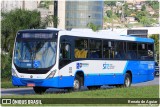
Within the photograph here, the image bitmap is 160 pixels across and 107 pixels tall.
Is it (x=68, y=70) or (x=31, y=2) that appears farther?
(x=31, y=2)

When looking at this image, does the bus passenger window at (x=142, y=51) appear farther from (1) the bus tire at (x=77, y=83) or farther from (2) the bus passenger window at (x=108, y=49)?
(1) the bus tire at (x=77, y=83)

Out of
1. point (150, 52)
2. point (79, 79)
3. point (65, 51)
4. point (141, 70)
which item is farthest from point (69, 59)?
point (150, 52)

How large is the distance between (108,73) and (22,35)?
5.81 metres

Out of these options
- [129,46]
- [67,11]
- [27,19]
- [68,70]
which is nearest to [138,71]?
[129,46]

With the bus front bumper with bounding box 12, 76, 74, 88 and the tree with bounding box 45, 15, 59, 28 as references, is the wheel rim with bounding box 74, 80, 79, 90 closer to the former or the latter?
the bus front bumper with bounding box 12, 76, 74, 88

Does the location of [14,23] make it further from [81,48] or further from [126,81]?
[81,48]

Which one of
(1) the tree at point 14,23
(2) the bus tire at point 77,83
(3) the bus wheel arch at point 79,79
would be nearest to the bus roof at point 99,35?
(3) the bus wheel arch at point 79,79

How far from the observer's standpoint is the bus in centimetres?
2370

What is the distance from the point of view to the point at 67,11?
174375 millimetres

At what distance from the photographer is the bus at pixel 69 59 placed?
23703mm

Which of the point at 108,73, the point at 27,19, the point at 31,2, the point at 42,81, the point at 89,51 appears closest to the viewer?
the point at 42,81

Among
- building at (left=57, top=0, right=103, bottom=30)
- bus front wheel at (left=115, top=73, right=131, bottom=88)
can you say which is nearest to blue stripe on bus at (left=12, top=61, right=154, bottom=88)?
bus front wheel at (left=115, top=73, right=131, bottom=88)

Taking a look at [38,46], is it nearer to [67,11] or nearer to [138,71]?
[138,71]

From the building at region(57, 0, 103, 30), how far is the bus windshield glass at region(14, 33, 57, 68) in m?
148
